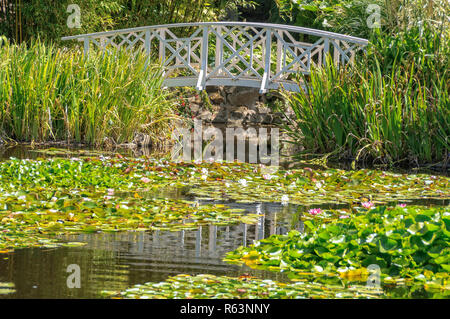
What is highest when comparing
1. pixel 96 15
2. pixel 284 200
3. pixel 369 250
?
pixel 96 15

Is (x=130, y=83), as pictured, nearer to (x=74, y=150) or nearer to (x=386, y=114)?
(x=74, y=150)

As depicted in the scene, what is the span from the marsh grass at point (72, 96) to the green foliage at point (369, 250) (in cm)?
635

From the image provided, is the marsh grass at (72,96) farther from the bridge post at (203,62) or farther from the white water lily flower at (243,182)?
the white water lily flower at (243,182)

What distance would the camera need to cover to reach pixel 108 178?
21.3ft

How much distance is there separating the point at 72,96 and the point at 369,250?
695cm

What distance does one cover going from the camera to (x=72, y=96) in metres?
9.92

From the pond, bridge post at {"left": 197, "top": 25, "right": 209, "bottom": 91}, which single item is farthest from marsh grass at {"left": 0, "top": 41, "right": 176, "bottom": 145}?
the pond

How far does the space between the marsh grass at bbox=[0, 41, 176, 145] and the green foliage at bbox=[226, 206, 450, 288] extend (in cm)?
635

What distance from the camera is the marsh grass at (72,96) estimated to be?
9820 mm

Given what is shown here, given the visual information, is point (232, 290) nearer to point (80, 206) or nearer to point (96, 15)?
point (80, 206)

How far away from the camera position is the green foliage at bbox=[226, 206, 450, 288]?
3.59 m

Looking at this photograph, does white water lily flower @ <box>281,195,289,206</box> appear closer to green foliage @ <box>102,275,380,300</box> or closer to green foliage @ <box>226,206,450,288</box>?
green foliage @ <box>226,206,450,288</box>

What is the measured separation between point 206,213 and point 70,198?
3.47 ft

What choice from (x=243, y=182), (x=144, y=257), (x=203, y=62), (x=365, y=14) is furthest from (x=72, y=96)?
(x=365, y=14)
